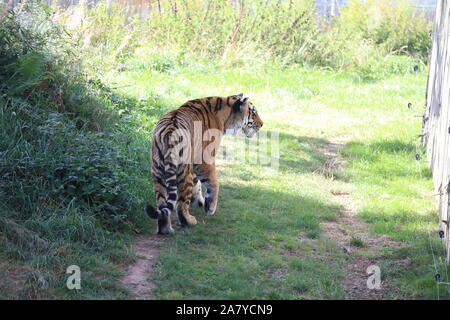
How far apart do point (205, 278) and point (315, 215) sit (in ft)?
7.61

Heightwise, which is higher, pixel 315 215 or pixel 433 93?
pixel 433 93

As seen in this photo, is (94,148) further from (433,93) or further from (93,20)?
(93,20)

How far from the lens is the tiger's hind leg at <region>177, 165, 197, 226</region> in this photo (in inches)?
257

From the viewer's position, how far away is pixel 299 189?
26.9 ft

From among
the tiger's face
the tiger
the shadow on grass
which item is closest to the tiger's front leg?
the tiger

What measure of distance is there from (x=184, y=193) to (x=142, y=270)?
133cm

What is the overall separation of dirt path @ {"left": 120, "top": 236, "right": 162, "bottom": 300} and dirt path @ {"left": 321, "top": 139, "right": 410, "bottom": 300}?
176 centimetres

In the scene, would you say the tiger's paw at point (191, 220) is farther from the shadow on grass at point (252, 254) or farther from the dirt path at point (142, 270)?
the dirt path at point (142, 270)

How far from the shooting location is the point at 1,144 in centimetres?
631

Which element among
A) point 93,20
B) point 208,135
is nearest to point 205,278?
point 208,135

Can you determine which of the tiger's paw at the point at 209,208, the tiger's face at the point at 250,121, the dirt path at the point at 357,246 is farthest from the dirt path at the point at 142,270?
the tiger's face at the point at 250,121

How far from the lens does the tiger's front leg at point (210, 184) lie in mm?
6906

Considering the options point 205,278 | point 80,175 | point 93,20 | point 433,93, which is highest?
point 93,20

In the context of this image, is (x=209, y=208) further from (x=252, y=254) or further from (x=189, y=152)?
(x=252, y=254)
